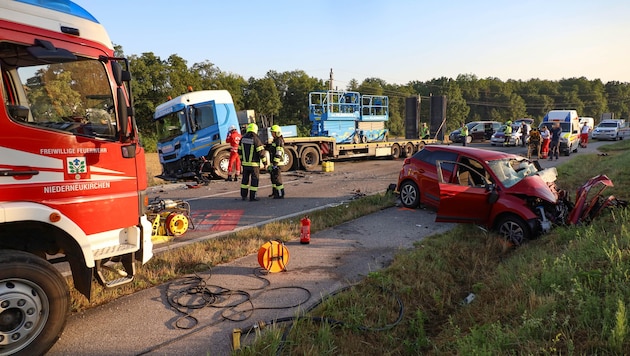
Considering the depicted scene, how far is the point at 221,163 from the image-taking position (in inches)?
530

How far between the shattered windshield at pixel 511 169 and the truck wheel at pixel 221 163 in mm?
9234

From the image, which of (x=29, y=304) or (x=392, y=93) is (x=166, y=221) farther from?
(x=392, y=93)

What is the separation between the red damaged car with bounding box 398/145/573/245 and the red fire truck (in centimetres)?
478

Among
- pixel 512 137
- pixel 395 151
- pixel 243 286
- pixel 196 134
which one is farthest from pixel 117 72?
pixel 512 137

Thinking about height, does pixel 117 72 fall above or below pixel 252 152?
above

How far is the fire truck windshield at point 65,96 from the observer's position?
10.9 feet

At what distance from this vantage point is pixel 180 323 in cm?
373

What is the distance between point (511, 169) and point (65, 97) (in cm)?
654

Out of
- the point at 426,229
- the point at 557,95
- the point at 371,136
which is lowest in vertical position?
the point at 426,229

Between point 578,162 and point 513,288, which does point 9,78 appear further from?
point 578,162

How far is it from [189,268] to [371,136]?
601 inches

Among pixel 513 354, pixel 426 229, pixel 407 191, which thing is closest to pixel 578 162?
pixel 407 191

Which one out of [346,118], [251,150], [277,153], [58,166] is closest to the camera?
[58,166]

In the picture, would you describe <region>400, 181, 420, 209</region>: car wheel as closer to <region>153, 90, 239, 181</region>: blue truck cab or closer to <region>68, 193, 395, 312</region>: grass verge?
<region>68, 193, 395, 312</region>: grass verge
